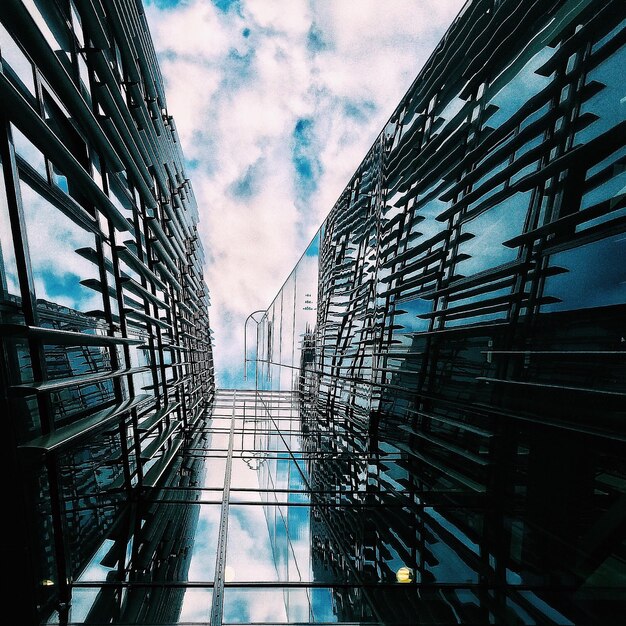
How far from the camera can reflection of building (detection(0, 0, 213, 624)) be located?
206 centimetres

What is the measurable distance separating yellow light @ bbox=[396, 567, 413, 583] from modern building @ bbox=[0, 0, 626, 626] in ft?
0.04

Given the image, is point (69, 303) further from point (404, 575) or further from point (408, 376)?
point (408, 376)

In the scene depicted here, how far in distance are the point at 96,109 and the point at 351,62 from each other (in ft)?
12.3

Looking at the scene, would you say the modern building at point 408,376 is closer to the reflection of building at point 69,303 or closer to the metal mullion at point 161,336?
the reflection of building at point 69,303

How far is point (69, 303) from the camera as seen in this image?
3.22 m

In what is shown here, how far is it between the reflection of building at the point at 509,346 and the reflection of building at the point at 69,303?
1.89 metres

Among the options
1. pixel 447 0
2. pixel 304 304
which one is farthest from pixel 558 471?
pixel 304 304

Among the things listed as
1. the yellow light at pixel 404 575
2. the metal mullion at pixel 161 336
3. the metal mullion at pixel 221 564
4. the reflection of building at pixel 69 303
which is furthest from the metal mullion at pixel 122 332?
the yellow light at pixel 404 575

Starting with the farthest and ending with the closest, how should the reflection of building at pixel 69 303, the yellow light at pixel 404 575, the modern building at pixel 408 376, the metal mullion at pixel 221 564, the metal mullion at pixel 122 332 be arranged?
the metal mullion at pixel 122 332, the yellow light at pixel 404 575, the metal mullion at pixel 221 564, the modern building at pixel 408 376, the reflection of building at pixel 69 303

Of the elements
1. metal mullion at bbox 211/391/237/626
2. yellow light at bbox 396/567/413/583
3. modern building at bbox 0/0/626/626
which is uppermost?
modern building at bbox 0/0/626/626

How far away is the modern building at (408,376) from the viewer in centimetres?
224

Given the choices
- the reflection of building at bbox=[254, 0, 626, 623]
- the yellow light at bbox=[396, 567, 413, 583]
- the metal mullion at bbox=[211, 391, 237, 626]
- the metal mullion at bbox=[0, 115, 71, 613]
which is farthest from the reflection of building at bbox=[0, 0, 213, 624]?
the reflection of building at bbox=[254, 0, 626, 623]

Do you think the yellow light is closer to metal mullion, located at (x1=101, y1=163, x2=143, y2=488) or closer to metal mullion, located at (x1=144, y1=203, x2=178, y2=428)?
metal mullion, located at (x1=101, y1=163, x2=143, y2=488)

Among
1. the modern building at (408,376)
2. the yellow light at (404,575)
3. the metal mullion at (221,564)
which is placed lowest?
the metal mullion at (221,564)
